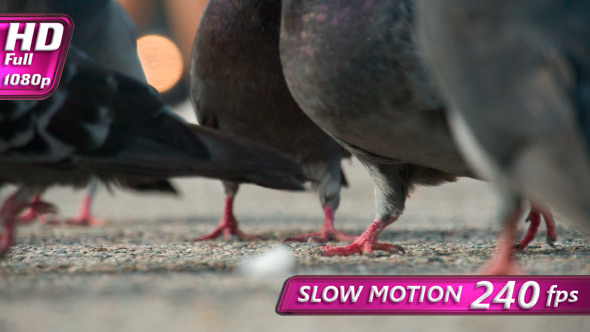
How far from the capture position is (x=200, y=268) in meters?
2.19

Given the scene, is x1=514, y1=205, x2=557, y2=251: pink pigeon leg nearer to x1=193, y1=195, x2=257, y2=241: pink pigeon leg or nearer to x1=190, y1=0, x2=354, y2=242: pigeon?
x1=190, y1=0, x2=354, y2=242: pigeon

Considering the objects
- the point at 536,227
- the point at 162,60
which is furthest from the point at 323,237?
the point at 162,60

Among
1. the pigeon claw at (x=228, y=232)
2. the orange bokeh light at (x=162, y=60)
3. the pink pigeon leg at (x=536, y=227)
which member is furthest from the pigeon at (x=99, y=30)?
the orange bokeh light at (x=162, y=60)

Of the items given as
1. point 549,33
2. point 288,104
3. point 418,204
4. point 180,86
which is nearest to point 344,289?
point 549,33

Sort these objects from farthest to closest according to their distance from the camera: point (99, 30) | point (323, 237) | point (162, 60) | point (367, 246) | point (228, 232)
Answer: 1. point (162, 60)
2. point (228, 232)
3. point (323, 237)
4. point (99, 30)
5. point (367, 246)

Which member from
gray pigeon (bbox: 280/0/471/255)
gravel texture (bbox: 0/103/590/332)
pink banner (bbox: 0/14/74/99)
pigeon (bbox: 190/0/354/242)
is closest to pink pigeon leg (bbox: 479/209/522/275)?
gravel texture (bbox: 0/103/590/332)

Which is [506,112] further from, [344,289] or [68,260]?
[68,260]

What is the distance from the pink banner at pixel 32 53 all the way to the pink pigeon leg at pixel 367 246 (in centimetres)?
109

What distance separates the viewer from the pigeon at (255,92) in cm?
302

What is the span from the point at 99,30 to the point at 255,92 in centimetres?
68

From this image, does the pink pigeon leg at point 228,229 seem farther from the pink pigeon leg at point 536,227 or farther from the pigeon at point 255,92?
the pink pigeon leg at point 536,227

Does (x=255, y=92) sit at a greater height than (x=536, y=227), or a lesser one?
greater

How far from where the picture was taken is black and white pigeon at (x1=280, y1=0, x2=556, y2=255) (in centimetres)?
225
